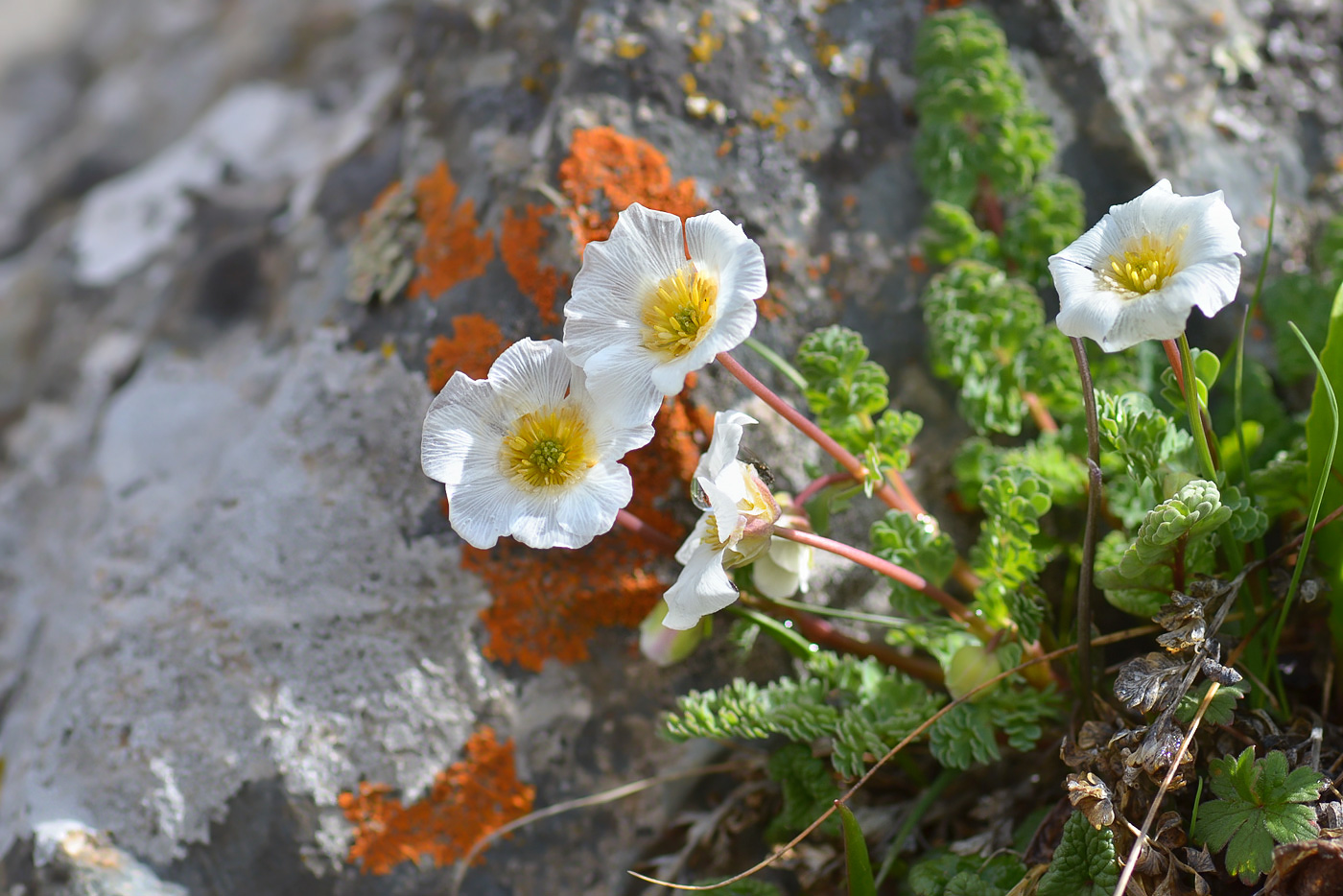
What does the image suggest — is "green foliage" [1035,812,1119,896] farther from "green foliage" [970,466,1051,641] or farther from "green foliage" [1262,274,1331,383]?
"green foliage" [1262,274,1331,383]

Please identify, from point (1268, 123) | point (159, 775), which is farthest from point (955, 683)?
point (1268, 123)

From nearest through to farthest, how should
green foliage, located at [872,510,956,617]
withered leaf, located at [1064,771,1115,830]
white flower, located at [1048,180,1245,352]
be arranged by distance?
white flower, located at [1048,180,1245,352]
withered leaf, located at [1064,771,1115,830]
green foliage, located at [872,510,956,617]

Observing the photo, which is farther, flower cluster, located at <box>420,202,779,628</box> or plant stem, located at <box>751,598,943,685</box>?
plant stem, located at <box>751,598,943,685</box>

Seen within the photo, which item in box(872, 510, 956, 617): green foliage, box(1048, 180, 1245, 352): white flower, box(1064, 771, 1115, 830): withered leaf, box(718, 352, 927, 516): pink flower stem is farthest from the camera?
box(872, 510, 956, 617): green foliage

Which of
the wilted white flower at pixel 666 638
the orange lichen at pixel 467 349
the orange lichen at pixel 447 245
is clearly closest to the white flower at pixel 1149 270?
the wilted white flower at pixel 666 638

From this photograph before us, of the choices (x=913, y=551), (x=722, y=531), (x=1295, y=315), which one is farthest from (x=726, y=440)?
(x=1295, y=315)

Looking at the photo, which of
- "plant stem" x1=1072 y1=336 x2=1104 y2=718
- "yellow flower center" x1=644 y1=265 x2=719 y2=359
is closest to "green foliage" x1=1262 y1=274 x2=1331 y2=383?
"plant stem" x1=1072 y1=336 x2=1104 y2=718

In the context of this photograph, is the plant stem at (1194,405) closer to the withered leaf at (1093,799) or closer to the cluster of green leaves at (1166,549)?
the cluster of green leaves at (1166,549)
